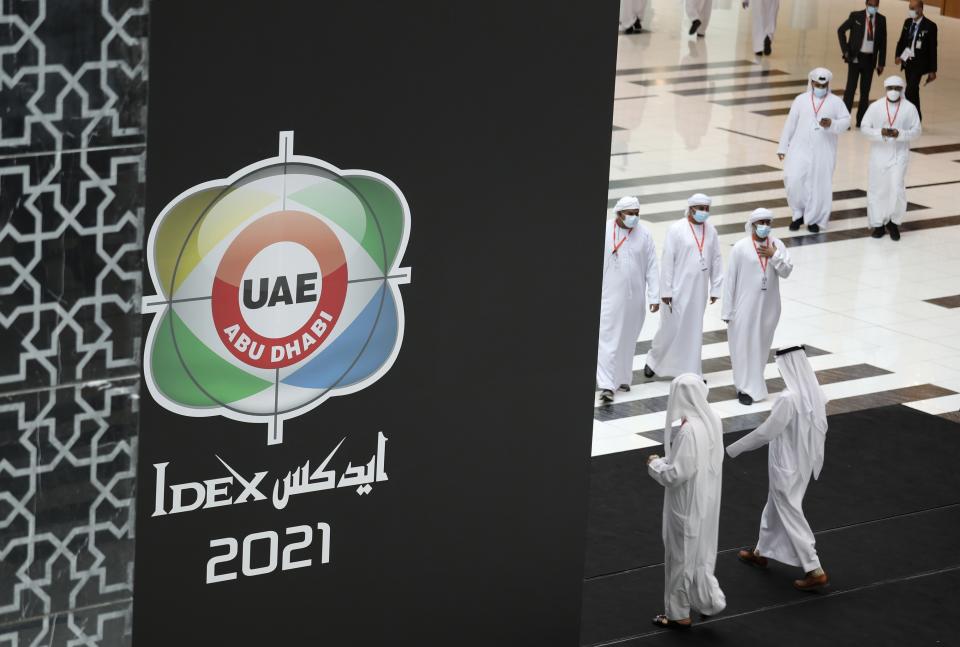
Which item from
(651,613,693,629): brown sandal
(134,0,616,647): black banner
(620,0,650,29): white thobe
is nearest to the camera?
(134,0,616,647): black banner

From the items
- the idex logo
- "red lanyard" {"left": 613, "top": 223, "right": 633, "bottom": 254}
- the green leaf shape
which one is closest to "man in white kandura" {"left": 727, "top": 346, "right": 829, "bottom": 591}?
"red lanyard" {"left": 613, "top": 223, "right": 633, "bottom": 254}

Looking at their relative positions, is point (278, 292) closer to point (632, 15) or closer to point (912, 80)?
point (912, 80)

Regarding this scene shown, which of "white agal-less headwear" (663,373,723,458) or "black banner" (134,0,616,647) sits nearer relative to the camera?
"black banner" (134,0,616,647)

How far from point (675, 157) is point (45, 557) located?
14.6m

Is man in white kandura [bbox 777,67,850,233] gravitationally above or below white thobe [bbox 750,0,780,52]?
below

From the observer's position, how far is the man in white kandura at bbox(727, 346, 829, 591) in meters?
8.48

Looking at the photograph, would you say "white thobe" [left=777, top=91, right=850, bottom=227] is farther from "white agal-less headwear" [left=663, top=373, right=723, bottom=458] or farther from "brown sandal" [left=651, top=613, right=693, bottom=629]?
"brown sandal" [left=651, top=613, right=693, bottom=629]

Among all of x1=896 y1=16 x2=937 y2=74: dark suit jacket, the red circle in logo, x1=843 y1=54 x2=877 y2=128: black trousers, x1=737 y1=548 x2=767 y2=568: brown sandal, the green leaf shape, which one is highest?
x1=896 y1=16 x2=937 y2=74: dark suit jacket

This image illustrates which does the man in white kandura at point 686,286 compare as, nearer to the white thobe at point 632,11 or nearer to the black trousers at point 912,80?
the black trousers at point 912,80

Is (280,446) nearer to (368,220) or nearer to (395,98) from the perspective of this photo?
(368,220)

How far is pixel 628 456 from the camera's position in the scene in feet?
33.9

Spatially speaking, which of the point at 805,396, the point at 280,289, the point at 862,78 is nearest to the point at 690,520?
the point at 805,396

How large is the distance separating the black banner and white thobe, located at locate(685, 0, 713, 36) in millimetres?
20422

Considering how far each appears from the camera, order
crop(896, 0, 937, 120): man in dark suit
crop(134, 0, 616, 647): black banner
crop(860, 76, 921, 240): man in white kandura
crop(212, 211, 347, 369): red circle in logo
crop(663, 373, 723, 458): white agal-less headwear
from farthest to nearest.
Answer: crop(896, 0, 937, 120): man in dark suit < crop(860, 76, 921, 240): man in white kandura < crop(663, 373, 723, 458): white agal-less headwear < crop(212, 211, 347, 369): red circle in logo < crop(134, 0, 616, 647): black banner
